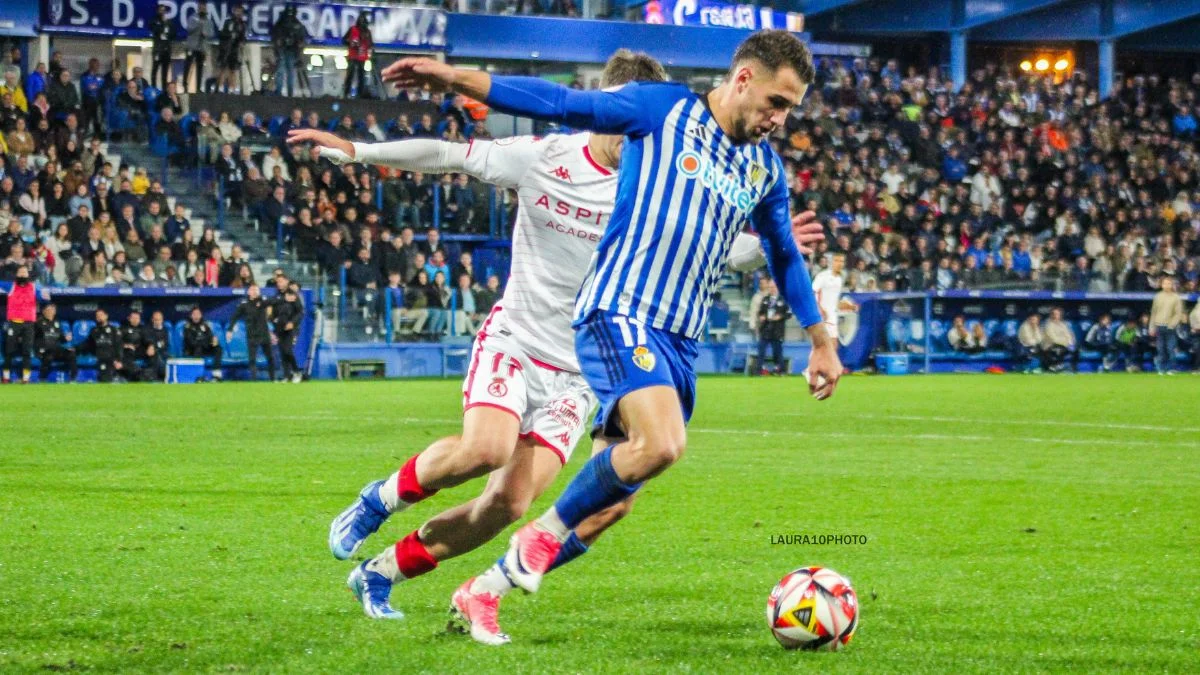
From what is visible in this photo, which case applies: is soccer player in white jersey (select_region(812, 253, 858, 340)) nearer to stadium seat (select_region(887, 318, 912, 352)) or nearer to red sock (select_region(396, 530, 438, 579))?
stadium seat (select_region(887, 318, 912, 352))

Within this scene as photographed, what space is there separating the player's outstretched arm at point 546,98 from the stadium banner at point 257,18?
107ft

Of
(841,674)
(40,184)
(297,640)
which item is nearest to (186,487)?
(297,640)

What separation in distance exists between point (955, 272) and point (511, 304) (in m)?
28.3

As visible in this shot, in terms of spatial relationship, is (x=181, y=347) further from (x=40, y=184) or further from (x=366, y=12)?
(x=366, y=12)

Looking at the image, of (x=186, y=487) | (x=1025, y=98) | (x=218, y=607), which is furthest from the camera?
(x=1025, y=98)

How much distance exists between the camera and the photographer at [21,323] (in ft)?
82.4

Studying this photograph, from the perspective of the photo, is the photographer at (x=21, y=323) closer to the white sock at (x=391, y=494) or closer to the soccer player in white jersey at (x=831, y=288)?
the soccer player in white jersey at (x=831, y=288)

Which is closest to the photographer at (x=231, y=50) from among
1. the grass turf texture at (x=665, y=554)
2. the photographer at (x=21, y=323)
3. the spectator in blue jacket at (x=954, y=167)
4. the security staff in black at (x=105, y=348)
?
the security staff in black at (x=105, y=348)

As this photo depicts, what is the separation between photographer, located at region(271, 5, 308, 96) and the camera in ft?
115

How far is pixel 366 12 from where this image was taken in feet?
124

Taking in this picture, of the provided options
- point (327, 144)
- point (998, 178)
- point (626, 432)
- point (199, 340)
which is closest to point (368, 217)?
point (199, 340)

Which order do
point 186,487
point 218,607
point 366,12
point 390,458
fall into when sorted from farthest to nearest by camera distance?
point 366,12, point 390,458, point 186,487, point 218,607

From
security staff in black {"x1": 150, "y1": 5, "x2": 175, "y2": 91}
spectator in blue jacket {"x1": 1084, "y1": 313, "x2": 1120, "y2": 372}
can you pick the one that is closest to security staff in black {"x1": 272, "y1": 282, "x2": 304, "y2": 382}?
security staff in black {"x1": 150, "y1": 5, "x2": 175, "y2": 91}

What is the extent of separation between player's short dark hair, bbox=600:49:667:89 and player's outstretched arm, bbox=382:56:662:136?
103 cm
